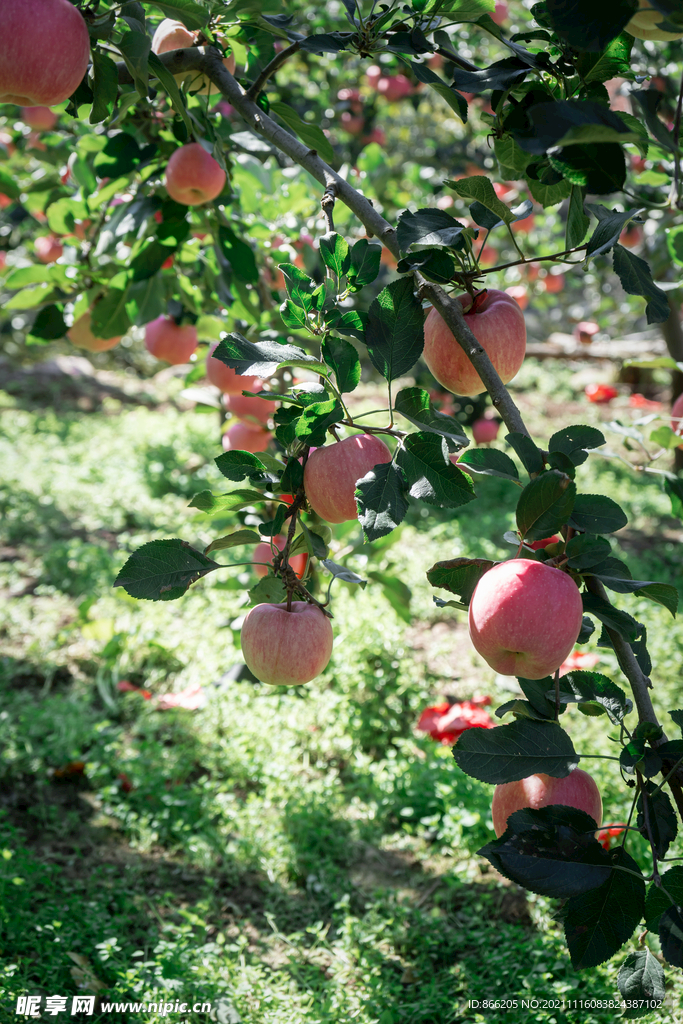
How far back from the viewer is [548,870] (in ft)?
2.78

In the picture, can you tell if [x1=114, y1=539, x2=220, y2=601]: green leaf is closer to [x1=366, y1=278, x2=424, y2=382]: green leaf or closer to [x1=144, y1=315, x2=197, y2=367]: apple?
[x1=366, y1=278, x2=424, y2=382]: green leaf

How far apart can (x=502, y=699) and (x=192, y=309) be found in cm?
155

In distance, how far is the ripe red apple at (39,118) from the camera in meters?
2.70

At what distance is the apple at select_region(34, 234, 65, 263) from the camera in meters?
2.53

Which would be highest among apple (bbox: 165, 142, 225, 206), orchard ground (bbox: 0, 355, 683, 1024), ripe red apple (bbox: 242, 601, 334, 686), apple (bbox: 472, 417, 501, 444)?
apple (bbox: 165, 142, 225, 206)

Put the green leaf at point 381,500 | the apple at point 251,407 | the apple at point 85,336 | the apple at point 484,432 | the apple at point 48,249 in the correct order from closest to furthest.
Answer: the green leaf at point 381,500, the apple at point 251,407, the apple at point 85,336, the apple at point 48,249, the apple at point 484,432

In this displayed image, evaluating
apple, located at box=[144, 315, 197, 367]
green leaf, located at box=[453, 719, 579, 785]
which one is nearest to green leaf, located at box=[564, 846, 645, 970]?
green leaf, located at box=[453, 719, 579, 785]

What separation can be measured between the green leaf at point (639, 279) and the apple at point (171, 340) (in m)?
1.36

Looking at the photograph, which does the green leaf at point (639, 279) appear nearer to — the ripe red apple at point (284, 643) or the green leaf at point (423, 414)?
the green leaf at point (423, 414)

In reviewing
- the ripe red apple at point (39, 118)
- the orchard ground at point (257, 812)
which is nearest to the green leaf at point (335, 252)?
the orchard ground at point (257, 812)

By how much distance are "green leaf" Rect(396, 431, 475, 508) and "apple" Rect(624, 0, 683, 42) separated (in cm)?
56

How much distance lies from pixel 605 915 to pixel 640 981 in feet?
0.41

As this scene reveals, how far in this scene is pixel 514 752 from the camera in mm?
918

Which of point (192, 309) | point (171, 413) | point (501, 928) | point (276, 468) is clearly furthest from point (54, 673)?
point (171, 413)
